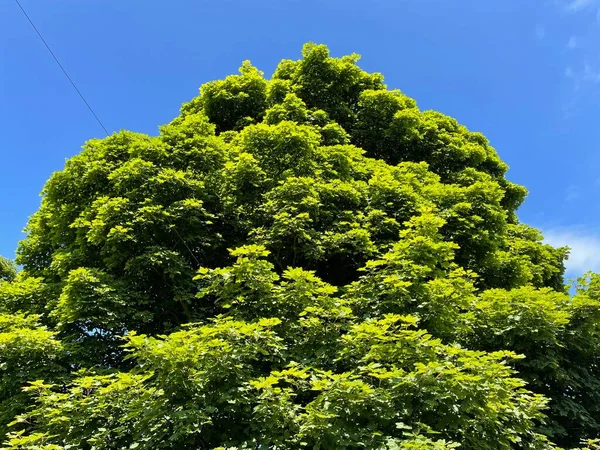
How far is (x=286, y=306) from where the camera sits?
7.71 metres

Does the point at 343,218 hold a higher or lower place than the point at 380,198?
lower

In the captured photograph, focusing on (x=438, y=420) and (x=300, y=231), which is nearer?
(x=438, y=420)

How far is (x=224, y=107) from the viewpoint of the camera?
13.8 meters

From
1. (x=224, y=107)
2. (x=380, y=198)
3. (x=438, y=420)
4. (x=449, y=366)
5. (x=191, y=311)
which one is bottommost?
(x=438, y=420)

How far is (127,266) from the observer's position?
895 cm

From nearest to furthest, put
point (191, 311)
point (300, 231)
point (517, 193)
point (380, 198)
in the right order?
point (300, 231) < point (191, 311) < point (380, 198) < point (517, 193)

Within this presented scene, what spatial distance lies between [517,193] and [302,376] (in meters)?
11.9

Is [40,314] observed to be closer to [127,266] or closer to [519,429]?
[127,266]

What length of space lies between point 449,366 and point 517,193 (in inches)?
427

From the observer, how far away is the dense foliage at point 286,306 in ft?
20.4

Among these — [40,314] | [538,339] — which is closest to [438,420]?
[538,339]

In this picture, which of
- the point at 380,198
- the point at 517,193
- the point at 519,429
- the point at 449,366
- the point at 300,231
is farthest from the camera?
the point at 517,193

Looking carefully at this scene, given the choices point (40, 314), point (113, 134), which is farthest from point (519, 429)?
point (113, 134)

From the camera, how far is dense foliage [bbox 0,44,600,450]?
20.4 feet
